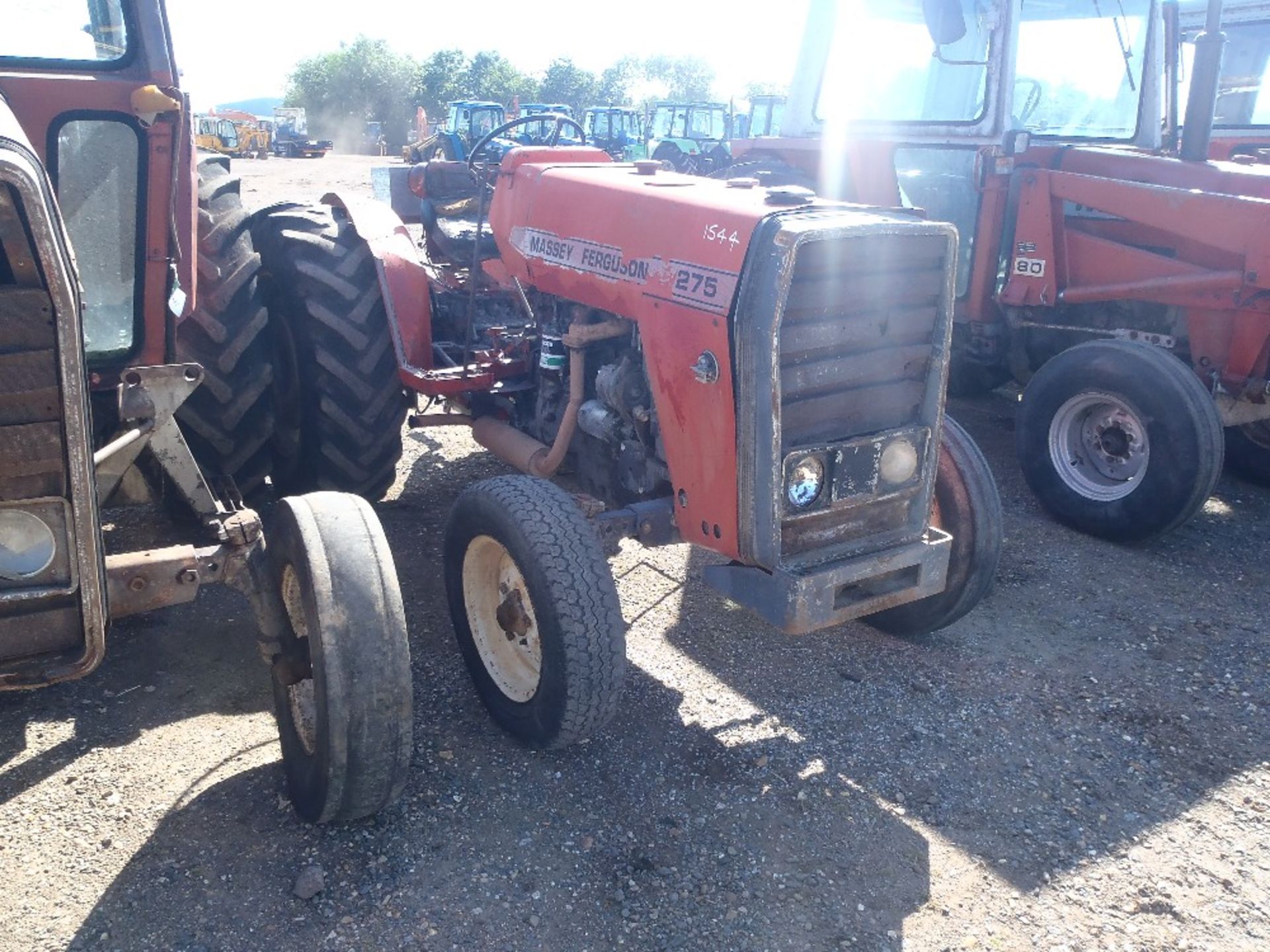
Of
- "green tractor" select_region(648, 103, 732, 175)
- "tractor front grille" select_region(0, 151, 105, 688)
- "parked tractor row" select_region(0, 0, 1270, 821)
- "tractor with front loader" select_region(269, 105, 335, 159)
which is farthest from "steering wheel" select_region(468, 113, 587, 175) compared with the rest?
"tractor with front loader" select_region(269, 105, 335, 159)

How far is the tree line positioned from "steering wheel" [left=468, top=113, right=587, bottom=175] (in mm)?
57384

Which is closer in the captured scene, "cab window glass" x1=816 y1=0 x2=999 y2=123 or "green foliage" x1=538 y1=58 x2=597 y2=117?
"cab window glass" x1=816 y1=0 x2=999 y2=123

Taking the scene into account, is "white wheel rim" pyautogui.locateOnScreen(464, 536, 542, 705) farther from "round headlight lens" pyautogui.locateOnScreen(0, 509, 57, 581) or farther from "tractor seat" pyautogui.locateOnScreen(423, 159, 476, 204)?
"tractor seat" pyautogui.locateOnScreen(423, 159, 476, 204)

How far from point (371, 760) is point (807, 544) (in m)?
1.40

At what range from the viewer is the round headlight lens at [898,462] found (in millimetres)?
3191

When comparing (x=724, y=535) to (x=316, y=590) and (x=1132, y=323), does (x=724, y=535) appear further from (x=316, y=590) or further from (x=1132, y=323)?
(x=1132, y=323)

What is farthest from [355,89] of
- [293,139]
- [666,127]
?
[666,127]

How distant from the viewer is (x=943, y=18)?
14.1ft

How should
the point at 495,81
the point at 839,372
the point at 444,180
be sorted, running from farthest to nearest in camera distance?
the point at 495,81
the point at 444,180
the point at 839,372

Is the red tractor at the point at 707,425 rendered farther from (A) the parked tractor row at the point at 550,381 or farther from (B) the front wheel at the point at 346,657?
(B) the front wheel at the point at 346,657

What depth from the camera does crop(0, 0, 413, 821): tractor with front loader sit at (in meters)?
2.06

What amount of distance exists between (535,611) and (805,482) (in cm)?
88

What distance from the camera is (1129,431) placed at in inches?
195

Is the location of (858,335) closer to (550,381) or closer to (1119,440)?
(550,381)
